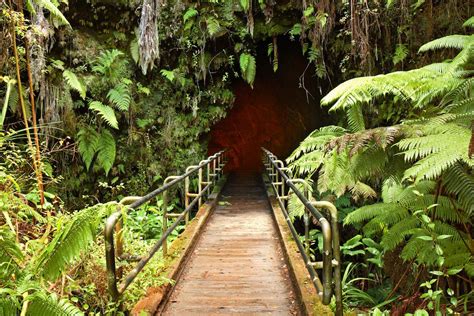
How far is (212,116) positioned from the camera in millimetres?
10984

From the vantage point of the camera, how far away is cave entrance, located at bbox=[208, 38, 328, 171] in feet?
42.7

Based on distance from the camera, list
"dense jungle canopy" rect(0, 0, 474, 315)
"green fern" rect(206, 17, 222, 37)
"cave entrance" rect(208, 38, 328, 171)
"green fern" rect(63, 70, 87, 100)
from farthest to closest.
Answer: "cave entrance" rect(208, 38, 328, 171)
"green fern" rect(206, 17, 222, 37)
"green fern" rect(63, 70, 87, 100)
"dense jungle canopy" rect(0, 0, 474, 315)

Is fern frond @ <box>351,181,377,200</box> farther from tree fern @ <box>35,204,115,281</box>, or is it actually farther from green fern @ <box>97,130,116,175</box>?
green fern @ <box>97,130,116,175</box>

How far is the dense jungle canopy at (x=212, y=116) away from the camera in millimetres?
3393

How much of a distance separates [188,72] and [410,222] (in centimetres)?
811

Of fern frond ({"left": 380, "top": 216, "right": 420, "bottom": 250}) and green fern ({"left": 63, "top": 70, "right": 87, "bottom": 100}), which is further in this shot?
green fern ({"left": 63, "top": 70, "right": 87, "bottom": 100})

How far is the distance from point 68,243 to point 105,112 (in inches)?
252

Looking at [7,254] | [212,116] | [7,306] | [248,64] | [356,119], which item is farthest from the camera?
[212,116]

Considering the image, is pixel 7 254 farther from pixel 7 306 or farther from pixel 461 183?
pixel 461 183

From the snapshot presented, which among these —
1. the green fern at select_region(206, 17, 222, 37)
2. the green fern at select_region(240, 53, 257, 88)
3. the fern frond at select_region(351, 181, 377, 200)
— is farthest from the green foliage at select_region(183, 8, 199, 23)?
the fern frond at select_region(351, 181, 377, 200)

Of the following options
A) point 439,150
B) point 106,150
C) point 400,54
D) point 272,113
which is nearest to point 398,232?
point 439,150

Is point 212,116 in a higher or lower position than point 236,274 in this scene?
higher

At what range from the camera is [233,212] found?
7.84m

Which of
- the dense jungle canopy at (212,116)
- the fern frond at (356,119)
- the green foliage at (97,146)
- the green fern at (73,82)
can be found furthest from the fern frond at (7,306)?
the green foliage at (97,146)
